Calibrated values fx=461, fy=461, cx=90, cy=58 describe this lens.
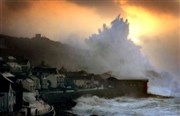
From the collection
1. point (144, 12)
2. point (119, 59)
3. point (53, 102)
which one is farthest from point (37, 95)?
point (144, 12)

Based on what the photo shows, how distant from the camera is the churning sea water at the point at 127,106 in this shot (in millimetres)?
6527

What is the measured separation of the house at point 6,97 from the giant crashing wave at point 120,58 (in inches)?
60.0

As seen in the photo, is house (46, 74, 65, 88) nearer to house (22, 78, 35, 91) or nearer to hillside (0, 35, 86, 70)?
hillside (0, 35, 86, 70)

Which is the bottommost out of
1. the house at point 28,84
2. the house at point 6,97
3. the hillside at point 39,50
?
the house at point 6,97

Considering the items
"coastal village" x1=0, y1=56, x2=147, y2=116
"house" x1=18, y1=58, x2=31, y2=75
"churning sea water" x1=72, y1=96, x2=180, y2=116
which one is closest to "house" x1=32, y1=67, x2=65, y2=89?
"coastal village" x1=0, y1=56, x2=147, y2=116

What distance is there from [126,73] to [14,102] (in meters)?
2.83

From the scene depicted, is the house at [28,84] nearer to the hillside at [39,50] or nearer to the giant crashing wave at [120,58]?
the hillside at [39,50]

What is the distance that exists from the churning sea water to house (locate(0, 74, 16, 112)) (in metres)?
1.12

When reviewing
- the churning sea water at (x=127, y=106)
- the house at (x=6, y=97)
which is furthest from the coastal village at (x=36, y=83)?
the churning sea water at (x=127, y=106)

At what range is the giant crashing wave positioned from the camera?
7.13 meters

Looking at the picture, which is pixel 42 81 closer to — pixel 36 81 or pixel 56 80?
pixel 36 81

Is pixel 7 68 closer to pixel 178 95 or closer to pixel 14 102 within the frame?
pixel 14 102

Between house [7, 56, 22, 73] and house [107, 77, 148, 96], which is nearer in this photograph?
house [7, 56, 22, 73]

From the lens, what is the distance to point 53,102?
282 inches
